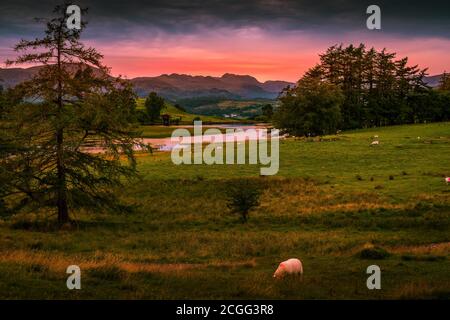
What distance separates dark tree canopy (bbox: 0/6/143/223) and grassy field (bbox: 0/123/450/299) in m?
3.41

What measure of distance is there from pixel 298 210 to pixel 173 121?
151941mm

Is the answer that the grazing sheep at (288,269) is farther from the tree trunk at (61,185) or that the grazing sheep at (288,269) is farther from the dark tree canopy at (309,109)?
the dark tree canopy at (309,109)

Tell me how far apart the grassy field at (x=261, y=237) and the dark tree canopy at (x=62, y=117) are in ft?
11.2

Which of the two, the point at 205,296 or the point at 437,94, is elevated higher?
the point at 437,94

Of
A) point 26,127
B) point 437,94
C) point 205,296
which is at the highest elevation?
point 437,94

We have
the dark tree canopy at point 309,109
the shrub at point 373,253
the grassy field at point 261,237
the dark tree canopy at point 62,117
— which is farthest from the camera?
the dark tree canopy at point 309,109

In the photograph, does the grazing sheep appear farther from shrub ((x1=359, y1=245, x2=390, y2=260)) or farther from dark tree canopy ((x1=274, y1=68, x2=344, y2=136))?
dark tree canopy ((x1=274, y1=68, x2=344, y2=136))

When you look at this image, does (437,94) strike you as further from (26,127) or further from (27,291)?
(27,291)

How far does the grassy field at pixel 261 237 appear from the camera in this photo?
1296 cm

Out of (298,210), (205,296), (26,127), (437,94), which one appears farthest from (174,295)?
(437,94)

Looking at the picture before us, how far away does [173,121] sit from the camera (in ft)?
597

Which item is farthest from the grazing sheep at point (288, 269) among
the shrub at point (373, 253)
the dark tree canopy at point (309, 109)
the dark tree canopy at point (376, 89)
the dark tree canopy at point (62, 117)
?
the dark tree canopy at point (376, 89)

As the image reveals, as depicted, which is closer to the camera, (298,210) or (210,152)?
(298,210)
